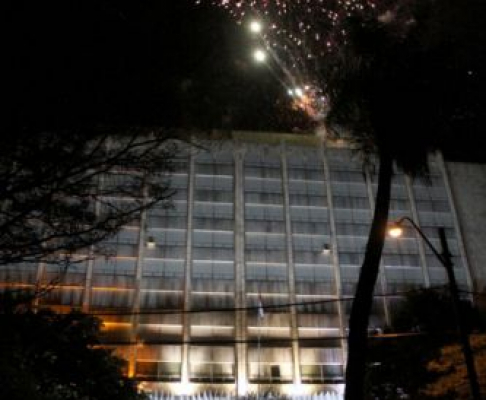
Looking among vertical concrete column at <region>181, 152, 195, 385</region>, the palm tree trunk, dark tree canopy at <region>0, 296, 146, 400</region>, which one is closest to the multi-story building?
vertical concrete column at <region>181, 152, 195, 385</region>

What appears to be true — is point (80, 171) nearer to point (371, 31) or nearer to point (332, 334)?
point (371, 31)

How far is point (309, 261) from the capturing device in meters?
43.0

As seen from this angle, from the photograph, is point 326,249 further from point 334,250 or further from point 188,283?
point 188,283

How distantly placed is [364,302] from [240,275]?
28.8 m

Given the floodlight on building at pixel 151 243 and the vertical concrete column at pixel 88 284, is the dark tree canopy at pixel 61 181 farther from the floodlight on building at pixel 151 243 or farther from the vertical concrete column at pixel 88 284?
the floodlight on building at pixel 151 243

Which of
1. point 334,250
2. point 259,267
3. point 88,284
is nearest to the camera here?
point 88,284

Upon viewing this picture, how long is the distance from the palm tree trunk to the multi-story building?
22651 millimetres

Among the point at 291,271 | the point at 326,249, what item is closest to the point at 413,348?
the point at 291,271

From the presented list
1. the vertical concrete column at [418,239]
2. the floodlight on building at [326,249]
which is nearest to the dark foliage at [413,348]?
the vertical concrete column at [418,239]

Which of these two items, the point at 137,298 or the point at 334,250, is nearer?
the point at 137,298

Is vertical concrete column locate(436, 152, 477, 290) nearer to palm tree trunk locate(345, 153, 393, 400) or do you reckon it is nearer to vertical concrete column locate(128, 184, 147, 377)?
vertical concrete column locate(128, 184, 147, 377)

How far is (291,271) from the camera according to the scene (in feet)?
139

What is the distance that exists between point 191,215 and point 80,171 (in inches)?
1347

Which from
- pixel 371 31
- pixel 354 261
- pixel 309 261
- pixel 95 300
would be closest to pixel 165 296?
pixel 95 300
